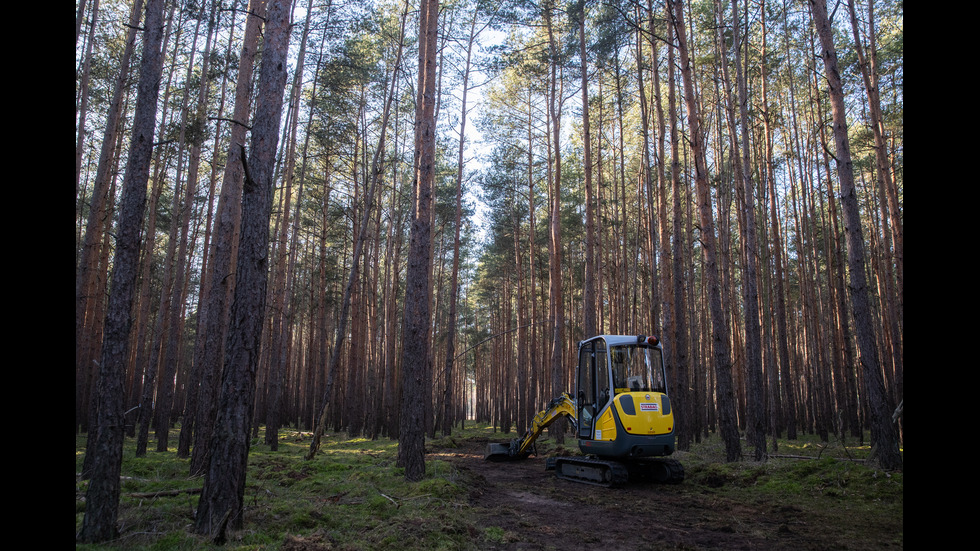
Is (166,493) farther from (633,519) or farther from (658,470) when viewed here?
(658,470)

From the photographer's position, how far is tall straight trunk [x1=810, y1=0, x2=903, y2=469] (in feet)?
24.2

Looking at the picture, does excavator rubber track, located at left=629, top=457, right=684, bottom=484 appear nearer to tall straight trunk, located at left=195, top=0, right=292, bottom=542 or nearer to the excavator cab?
the excavator cab

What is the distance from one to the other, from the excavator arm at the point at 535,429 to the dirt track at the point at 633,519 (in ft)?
5.10

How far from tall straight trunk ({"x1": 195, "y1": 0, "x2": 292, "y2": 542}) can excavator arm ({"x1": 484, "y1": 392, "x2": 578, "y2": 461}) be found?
6.56m

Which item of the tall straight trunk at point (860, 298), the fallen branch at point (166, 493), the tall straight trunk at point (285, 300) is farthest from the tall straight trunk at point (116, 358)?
the tall straight trunk at point (860, 298)

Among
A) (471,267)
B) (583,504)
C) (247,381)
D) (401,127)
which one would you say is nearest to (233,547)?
(247,381)

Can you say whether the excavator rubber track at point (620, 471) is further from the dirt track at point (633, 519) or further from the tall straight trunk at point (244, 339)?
the tall straight trunk at point (244, 339)

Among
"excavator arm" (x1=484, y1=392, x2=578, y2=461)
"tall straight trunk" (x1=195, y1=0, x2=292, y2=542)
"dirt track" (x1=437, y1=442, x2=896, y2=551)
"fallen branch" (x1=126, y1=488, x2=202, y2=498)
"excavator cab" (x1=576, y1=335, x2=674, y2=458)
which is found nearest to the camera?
"tall straight trunk" (x1=195, y1=0, x2=292, y2=542)

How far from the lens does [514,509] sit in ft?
22.3

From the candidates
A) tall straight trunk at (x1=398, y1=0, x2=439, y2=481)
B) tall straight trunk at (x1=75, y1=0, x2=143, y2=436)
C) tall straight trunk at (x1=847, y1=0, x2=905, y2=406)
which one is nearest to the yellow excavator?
tall straight trunk at (x1=398, y1=0, x2=439, y2=481)
